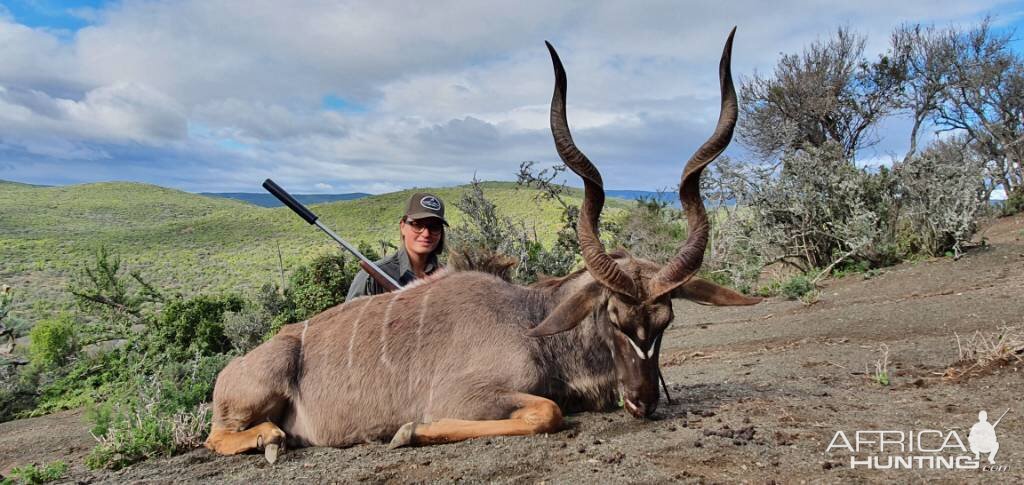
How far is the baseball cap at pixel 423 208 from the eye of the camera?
732cm

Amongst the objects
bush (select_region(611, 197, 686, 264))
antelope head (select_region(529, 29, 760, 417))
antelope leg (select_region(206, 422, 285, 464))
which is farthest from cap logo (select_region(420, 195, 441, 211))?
bush (select_region(611, 197, 686, 264))

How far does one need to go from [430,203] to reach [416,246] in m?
0.58

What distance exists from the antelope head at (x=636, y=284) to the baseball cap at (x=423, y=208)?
260cm

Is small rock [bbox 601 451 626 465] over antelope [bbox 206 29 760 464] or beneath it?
beneath

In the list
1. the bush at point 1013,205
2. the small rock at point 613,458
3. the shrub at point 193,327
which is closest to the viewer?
the small rock at point 613,458

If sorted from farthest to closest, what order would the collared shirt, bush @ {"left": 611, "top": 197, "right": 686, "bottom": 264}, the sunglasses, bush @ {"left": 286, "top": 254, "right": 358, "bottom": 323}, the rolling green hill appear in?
the rolling green hill
bush @ {"left": 611, "top": 197, "right": 686, "bottom": 264}
bush @ {"left": 286, "top": 254, "right": 358, "bottom": 323}
the collared shirt
the sunglasses

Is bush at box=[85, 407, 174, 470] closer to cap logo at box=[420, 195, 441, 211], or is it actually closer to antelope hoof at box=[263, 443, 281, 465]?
antelope hoof at box=[263, 443, 281, 465]

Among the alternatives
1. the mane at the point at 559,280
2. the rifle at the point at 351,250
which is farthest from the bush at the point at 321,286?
the mane at the point at 559,280

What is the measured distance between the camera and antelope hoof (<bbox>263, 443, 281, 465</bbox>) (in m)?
4.77

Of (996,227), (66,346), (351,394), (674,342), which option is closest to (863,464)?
(351,394)

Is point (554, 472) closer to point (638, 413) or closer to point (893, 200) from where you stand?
point (638, 413)

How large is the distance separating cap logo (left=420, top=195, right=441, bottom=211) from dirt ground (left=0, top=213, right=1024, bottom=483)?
3.09 meters

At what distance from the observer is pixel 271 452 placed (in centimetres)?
482

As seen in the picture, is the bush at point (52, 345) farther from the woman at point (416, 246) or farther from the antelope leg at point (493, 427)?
the antelope leg at point (493, 427)
